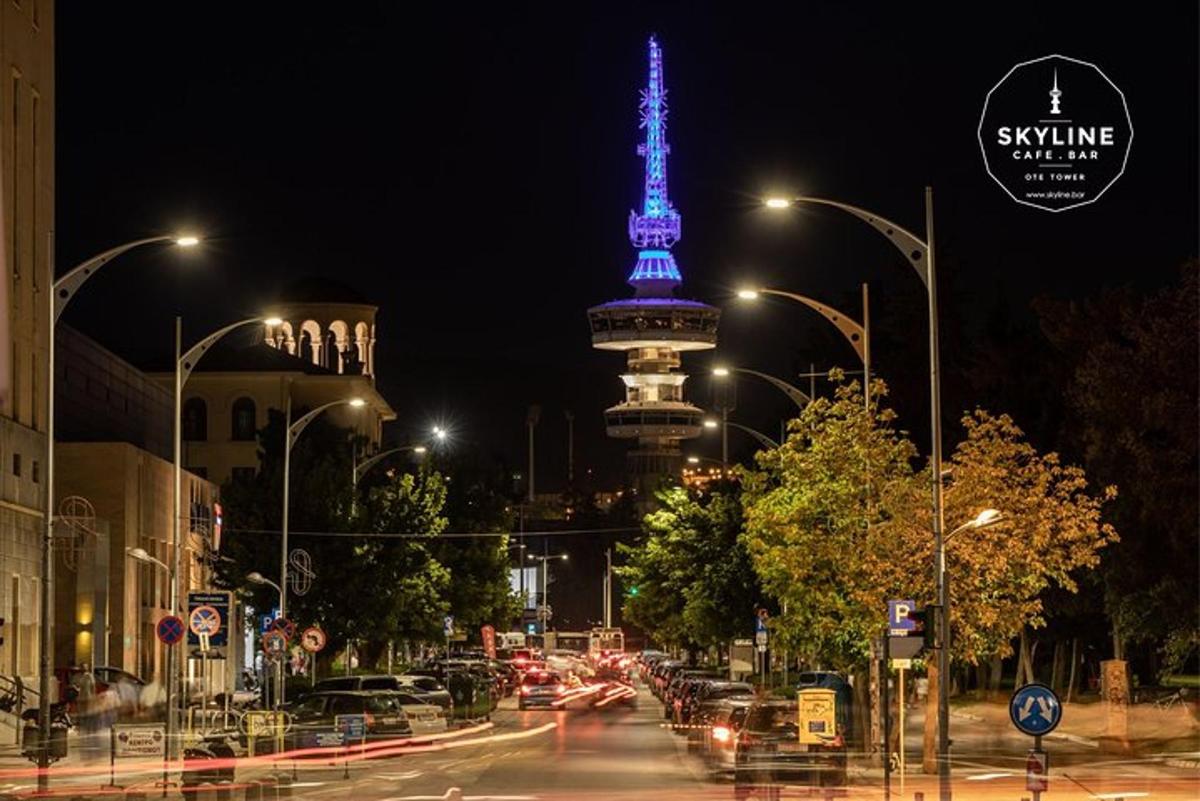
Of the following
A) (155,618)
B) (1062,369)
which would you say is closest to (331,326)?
(155,618)

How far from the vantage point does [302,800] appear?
102 ft

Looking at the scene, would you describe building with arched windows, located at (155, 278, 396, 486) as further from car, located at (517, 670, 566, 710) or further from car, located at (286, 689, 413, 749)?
car, located at (286, 689, 413, 749)

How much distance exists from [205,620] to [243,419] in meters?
92.0

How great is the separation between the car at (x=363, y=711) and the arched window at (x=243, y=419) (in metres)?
79.9

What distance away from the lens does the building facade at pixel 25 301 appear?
2383 inches

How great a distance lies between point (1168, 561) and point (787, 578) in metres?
12.8

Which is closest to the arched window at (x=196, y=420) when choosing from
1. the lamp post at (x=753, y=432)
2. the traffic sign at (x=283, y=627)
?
the lamp post at (x=753, y=432)

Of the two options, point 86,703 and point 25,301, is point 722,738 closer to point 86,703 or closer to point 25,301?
point 86,703

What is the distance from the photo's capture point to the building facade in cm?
6053

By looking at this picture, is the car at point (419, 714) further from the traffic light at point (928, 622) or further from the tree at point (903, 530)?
the traffic light at point (928, 622)

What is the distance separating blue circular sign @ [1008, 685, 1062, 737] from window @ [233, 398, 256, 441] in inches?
4404

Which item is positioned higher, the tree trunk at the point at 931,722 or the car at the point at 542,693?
the tree trunk at the point at 931,722

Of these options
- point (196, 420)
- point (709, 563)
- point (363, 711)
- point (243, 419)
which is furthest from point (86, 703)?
point (243, 419)

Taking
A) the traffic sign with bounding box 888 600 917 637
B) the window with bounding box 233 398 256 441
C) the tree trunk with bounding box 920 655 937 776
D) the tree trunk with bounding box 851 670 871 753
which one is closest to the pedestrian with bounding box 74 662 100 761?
the tree trunk with bounding box 851 670 871 753
